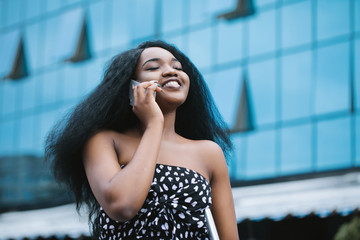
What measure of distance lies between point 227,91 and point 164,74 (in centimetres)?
1776

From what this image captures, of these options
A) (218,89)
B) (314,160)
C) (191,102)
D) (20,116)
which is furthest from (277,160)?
(191,102)

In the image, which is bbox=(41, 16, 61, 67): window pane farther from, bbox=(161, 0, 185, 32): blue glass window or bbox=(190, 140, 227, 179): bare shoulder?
bbox=(190, 140, 227, 179): bare shoulder

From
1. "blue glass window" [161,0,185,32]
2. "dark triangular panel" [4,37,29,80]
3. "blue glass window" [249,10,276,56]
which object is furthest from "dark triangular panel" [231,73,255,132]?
"dark triangular panel" [4,37,29,80]

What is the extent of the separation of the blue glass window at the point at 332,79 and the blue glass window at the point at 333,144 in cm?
44

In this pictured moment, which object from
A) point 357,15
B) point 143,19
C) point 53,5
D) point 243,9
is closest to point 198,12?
point 243,9

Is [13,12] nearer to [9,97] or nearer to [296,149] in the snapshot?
[9,97]

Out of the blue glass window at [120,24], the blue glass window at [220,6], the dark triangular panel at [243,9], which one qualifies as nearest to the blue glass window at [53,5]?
the blue glass window at [120,24]

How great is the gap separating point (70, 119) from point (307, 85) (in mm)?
16490

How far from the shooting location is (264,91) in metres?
19.4

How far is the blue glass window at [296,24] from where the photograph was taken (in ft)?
63.2

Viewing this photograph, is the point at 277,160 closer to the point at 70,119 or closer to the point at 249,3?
the point at 249,3

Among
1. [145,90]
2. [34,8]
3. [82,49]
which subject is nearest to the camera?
[145,90]

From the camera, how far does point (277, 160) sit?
18469mm

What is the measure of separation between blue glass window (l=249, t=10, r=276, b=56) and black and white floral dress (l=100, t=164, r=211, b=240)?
17.7m
